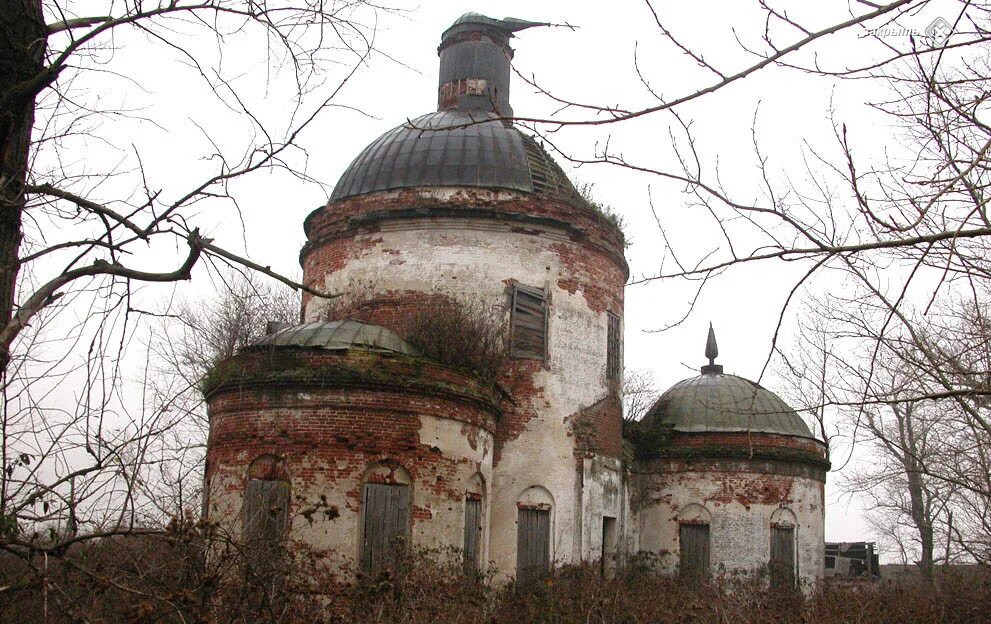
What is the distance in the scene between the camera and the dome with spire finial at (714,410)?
65.3 ft

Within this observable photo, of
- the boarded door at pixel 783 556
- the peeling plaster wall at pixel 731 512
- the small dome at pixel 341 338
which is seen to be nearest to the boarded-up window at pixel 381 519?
the small dome at pixel 341 338

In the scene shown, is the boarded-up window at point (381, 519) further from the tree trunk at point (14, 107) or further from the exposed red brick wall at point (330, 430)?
the tree trunk at point (14, 107)

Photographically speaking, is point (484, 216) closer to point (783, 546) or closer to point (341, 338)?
point (341, 338)

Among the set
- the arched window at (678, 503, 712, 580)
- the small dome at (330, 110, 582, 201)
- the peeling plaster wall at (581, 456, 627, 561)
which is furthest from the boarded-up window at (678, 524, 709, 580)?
the small dome at (330, 110, 582, 201)

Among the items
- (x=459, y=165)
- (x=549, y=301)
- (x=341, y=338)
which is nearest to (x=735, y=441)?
(x=549, y=301)

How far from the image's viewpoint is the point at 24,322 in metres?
4.68

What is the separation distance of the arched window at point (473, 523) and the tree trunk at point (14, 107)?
31.6 ft

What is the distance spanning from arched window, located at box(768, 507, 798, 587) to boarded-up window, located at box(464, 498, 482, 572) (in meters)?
7.16

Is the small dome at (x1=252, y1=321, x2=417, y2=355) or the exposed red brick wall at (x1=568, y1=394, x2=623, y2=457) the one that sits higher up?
the small dome at (x1=252, y1=321, x2=417, y2=355)

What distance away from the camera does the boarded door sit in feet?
61.9

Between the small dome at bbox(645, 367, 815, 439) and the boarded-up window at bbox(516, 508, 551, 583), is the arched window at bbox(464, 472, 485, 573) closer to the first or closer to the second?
the boarded-up window at bbox(516, 508, 551, 583)

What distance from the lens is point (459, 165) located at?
57.1ft

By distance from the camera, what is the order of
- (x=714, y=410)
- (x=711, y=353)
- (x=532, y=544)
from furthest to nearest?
1. (x=711, y=353)
2. (x=714, y=410)
3. (x=532, y=544)

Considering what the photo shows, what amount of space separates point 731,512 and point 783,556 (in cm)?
131
